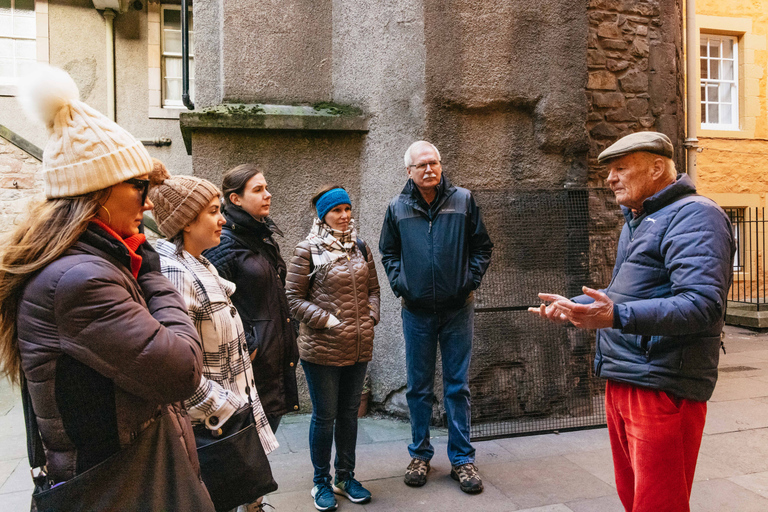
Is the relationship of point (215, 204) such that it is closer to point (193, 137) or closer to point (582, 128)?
point (193, 137)

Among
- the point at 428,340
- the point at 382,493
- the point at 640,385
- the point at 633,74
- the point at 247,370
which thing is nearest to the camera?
the point at 640,385

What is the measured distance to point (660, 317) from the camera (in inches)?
85.5

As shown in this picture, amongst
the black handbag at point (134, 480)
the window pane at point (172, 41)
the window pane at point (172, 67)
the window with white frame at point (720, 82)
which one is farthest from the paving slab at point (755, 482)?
the window pane at point (172, 41)

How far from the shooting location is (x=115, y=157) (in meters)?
1.63

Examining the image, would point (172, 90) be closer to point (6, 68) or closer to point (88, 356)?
point (6, 68)

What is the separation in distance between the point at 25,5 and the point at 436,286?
13.4 metres

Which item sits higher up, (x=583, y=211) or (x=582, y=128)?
(x=582, y=128)

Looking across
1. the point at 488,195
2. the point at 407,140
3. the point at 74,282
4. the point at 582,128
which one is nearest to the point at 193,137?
the point at 407,140

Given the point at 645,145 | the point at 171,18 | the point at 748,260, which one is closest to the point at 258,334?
the point at 645,145

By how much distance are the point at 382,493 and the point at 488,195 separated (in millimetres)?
2469

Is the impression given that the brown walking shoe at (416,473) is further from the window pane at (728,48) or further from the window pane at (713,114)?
the window pane at (728,48)

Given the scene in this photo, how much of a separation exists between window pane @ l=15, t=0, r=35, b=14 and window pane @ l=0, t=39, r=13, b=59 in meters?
0.74

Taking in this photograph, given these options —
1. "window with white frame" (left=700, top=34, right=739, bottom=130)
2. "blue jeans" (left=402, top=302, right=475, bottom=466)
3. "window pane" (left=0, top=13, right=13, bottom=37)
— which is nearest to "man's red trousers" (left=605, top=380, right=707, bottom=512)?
"blue jeans" (left=402, top=302, right=475, bottom=466)

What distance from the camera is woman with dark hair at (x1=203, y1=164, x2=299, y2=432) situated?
305 centimetres
